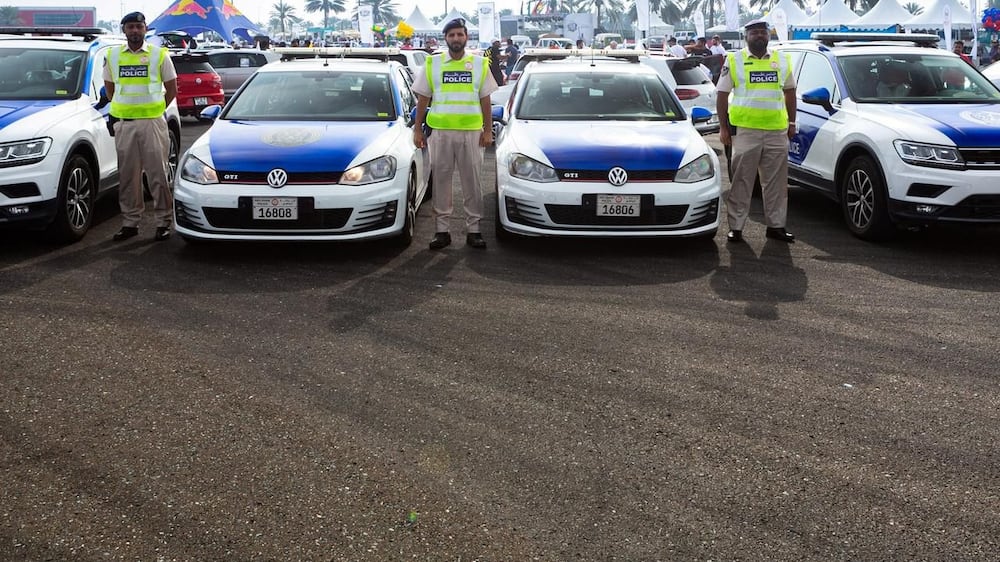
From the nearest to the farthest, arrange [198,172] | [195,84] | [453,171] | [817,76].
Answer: [198,172] → [453,171] → [817,76] → [195,84]

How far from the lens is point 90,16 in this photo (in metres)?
75.8

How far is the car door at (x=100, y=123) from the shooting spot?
8.75m

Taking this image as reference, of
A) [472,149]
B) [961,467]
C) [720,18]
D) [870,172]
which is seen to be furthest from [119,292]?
[720,18]

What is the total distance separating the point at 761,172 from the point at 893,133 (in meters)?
1.07

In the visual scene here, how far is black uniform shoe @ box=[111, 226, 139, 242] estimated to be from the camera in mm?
8430

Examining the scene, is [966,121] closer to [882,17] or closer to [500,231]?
[500,231]

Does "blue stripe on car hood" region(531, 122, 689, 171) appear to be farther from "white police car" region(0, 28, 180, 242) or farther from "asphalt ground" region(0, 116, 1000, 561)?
"white police car" region(0, 28, 180, 242)

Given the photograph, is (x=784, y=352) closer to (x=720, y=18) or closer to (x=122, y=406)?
(x=122, y=406)

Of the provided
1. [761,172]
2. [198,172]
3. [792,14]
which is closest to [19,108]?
[198,172]

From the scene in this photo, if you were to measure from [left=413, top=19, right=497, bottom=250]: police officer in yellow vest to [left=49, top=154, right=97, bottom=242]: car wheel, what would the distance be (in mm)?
2743

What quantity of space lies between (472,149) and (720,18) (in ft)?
542

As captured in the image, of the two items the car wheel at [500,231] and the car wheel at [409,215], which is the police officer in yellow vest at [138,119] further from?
the car wheel at [500,231]

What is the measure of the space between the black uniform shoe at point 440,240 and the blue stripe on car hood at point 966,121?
3.93 metres

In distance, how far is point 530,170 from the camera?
787 cm
